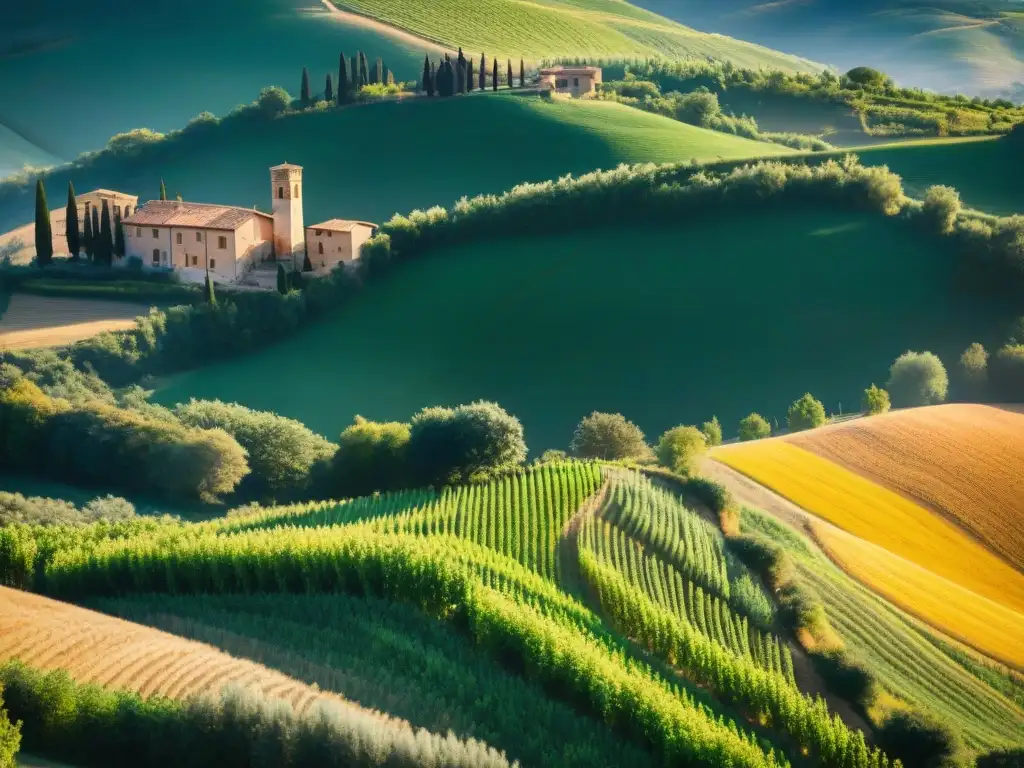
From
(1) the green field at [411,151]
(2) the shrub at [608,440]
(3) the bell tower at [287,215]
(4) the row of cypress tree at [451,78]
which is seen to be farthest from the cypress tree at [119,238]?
(2) the shrub at [608,440]

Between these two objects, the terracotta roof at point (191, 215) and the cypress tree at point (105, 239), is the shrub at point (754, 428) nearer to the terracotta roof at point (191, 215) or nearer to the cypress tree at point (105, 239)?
the terracotta roof at point (191, 215)

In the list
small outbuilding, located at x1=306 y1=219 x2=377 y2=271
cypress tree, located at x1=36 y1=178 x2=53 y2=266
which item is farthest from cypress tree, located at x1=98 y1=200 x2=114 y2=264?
small outbuilding, located at x1=306 y1=219 x2=377 y2=271

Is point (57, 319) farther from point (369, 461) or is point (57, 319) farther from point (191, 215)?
point (369, 461)

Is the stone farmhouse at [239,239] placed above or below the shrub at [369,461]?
above

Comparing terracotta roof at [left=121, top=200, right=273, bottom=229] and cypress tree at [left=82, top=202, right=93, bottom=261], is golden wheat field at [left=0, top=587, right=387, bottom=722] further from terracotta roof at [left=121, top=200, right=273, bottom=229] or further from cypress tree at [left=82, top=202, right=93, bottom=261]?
cypress tree at [left=82, top=202, right=93, bottom=261]

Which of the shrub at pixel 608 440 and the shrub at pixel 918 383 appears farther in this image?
the shrub at pixel 918 383

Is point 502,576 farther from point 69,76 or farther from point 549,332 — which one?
point 69,76

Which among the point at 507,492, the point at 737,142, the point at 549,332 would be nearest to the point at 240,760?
the point at 507,492
